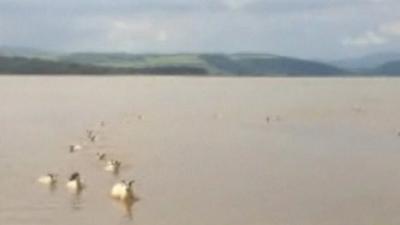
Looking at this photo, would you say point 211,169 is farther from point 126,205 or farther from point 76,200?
point 126,205

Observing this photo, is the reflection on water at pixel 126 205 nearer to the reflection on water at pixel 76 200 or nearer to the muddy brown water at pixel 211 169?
the muddy brown water at pixel 211 169

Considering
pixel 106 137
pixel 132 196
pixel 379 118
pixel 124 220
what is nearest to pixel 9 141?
pixel 106 137

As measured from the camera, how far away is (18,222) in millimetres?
32938

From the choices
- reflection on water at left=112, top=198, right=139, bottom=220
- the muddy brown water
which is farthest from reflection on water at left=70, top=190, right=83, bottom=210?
reflection on water at left=112, top=198, right=139, bottom=220


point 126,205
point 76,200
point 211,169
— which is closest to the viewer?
point 126,205

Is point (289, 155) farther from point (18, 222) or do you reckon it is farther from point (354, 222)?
point (18, 222)

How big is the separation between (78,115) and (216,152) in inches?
1767

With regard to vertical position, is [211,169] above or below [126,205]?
below

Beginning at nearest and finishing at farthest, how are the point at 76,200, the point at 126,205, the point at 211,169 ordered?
1. the point at 126,205
2. the point at 76,200
3. the point at 211,169

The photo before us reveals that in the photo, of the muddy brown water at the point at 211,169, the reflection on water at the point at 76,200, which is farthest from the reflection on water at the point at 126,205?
the reflection on water at the point at 76,200

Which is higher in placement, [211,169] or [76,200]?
[76,200]

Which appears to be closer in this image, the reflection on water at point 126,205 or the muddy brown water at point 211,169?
the muddy brown water at point 211,169

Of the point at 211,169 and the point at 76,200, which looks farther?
the point at 211,169

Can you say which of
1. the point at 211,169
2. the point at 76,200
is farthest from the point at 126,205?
the point at 211,169
